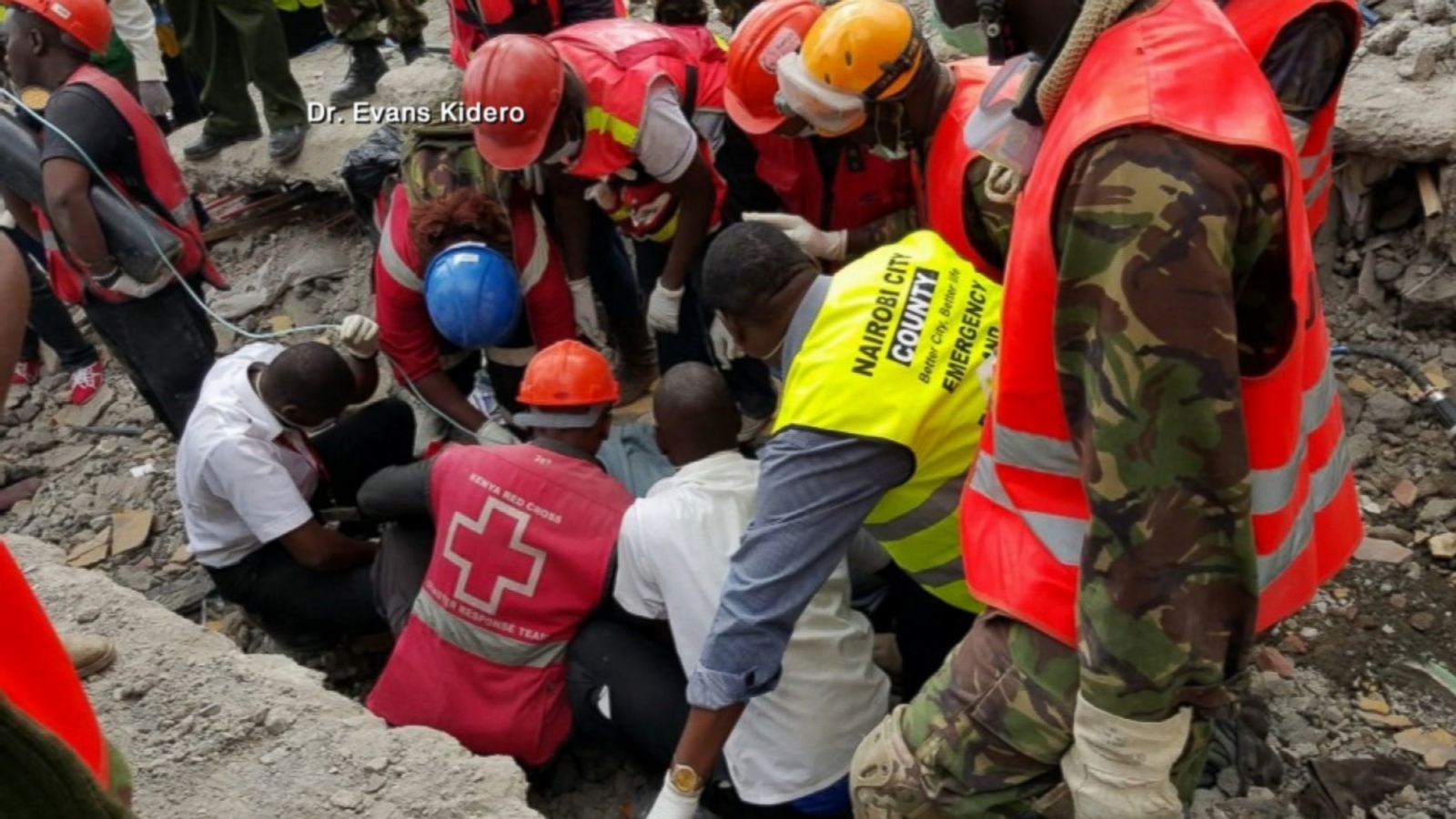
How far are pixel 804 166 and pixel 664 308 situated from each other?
703 mm

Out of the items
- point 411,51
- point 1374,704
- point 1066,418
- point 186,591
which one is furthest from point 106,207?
point 1374,704

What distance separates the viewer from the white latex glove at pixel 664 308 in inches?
165

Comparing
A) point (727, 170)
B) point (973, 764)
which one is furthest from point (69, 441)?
point (973, 764)

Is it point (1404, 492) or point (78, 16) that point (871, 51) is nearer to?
point (1404, 492)

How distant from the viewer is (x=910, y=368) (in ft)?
7.12

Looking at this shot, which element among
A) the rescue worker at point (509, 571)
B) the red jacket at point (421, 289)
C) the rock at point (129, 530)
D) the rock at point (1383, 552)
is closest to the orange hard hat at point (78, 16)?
the red jacket at point (421, 289)

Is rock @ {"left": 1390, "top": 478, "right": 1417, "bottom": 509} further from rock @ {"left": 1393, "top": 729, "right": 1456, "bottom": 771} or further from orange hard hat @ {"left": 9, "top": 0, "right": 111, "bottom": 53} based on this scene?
orange hard hat @ {"left": 9, "top": 0, "right": 111, "bottom": 53}

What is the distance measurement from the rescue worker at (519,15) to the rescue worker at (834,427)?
2.67m

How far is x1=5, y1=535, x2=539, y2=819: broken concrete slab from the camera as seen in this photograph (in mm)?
2465

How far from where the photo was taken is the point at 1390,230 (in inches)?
170

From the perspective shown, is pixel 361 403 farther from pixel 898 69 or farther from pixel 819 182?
pixel 898 69

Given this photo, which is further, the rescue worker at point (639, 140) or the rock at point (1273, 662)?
the rescue worker at point (639, 140)

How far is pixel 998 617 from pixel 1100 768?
30 cm

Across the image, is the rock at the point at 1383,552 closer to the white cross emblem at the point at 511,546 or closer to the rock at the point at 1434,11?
the rock at the point at 1434,11
